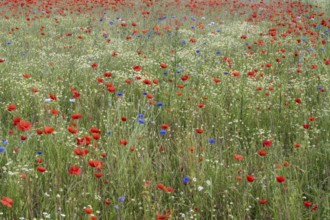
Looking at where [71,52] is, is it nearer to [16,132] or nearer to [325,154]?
[16,132]

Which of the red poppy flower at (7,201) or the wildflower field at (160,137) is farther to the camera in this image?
the wildflower field at (160,137)

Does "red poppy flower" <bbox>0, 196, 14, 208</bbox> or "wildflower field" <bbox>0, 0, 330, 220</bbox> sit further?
"wildflower field" <bbox>0, 0, 330, 220</bbox>

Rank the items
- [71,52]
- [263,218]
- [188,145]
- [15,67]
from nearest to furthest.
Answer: [263,218] < [188,145] < [15,67] < [71,52]

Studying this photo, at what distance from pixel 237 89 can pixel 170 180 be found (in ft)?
6.37

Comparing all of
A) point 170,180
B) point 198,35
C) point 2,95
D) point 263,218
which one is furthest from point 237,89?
point 198,35

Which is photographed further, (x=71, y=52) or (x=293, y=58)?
(x=71, y=52)

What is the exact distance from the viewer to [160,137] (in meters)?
3.24

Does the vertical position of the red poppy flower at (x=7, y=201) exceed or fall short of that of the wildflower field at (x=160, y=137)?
it exceeds it

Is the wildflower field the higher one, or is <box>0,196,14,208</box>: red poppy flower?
<box>0,196,14,208</box>: red poppy flower

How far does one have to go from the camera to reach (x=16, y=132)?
3.25 metres

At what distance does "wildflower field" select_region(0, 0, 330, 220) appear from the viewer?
2436 mm

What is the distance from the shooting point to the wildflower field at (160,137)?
7.99 feet

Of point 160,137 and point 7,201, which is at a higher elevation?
point 7,201

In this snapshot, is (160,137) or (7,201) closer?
(7,201)
